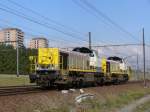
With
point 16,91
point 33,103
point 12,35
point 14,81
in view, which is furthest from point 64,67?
point 12,35

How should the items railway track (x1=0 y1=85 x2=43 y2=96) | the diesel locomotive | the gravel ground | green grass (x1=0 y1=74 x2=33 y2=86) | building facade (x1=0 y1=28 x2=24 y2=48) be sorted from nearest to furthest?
1. the gravel ground
2. railway track (x1=0 y1=85 x2=43 y2=96)
3. the diesel locomotive
4. green grass (x1=0 y1=74 x2=33 y2=86)
5. building facade (x1=0 y1=28 x2=24 y2=48)

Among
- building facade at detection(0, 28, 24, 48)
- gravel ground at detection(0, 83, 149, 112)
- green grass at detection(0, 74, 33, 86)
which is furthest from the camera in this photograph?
building facade at detection(0, 28, 24, 48)

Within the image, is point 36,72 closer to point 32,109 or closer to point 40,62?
point 40,62

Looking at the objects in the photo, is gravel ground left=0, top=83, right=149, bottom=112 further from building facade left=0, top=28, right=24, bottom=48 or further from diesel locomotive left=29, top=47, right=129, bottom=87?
building facade left=0, top=28, right=24, bottom=48

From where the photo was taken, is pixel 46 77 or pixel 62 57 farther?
pixel 62 57

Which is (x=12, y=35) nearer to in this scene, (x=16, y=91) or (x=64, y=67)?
(x=64, y=67)

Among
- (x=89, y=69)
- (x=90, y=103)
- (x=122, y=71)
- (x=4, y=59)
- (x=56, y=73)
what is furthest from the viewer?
(x=4, y=59)

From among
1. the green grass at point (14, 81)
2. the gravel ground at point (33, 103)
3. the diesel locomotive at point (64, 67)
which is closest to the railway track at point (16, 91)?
the diesel locomotive at point (64, 67)

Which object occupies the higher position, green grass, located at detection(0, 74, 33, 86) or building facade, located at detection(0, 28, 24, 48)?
building facade, located at detection(0, 28, 24, 48)

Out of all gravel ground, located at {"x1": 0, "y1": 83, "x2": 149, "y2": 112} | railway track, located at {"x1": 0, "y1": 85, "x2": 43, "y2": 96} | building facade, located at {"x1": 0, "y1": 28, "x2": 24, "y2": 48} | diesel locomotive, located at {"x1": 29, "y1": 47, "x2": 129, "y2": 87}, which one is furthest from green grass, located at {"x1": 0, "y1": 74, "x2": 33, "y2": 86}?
gravel ground, located at {"x1": 0, "y1": 83, "x2": 149, "y2": 112}

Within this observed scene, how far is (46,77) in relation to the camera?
1198 inches

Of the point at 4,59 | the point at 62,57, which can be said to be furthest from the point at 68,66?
the point at 4,59

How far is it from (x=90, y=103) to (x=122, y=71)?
37865 millimetres

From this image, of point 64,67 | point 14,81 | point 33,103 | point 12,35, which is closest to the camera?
point 33,103
